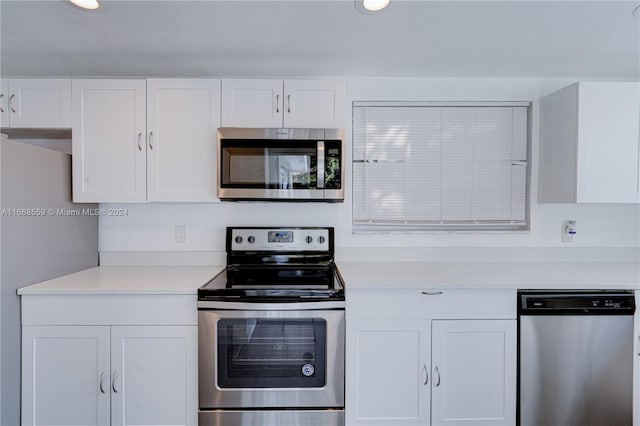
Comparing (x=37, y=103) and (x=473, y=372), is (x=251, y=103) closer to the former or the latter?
(x=37, y=103)

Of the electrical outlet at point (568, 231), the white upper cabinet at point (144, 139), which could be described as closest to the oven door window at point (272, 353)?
the white upper cabinet at point (144, 139)

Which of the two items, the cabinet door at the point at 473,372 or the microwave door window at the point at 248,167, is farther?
the microwave door window at the point at 248,167

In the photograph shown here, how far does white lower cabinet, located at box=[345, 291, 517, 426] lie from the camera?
1636 millimetres

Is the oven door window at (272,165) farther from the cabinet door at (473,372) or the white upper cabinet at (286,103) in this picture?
the cabinet door at (473,372)

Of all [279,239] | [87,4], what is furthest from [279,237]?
[87,4]

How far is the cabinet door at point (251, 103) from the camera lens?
1.90 m

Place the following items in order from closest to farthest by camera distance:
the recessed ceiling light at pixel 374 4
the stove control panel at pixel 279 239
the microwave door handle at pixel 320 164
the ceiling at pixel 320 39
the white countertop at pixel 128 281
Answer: the recessed ceiling light at pixel 374 4 < the ceiling at pixel 320 39 < the white countertop at pixel 128 281 < the microwave door handle at pixel 320 164 < the stove control panel at pixel 279 239

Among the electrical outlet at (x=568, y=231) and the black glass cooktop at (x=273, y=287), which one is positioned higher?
the electrical outlet at (x=568, y=231)

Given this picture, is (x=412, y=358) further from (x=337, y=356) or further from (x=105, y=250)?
(x=105, y=250)

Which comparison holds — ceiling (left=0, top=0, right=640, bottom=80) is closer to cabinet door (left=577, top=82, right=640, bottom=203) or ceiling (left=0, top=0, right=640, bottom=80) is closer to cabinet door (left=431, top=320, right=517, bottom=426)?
cabinet door (left=577, top=82, right=640, bottom=203)

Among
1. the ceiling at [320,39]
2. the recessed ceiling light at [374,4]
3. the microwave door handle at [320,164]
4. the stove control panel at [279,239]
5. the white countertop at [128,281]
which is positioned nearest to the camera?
the recessed ceiling light at [374,4]

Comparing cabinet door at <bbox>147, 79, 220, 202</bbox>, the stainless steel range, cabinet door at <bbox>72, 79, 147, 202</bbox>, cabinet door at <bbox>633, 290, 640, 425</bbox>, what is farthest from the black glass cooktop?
cabinet door at <bbox>633, 290, 640, 425</bbox>

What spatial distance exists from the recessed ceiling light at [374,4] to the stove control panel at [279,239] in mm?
1253

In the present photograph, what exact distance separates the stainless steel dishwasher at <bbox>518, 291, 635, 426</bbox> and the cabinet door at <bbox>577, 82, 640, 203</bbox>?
614 mm
